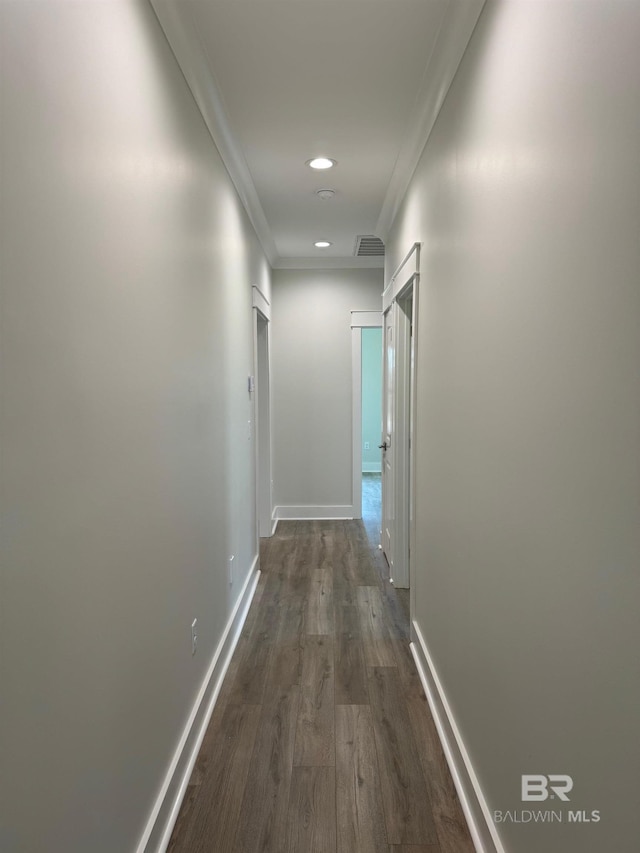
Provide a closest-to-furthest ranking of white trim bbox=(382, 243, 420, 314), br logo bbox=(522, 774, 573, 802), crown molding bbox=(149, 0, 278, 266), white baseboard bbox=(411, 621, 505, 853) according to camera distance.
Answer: br logo bbox=(522, 774, 573, 802) < white baseboard bbox=(411, 621, 505, 853) < crown molding bbox=(149, 0, 278, 266) < white trim bbox=(382, 243, 420, 314)

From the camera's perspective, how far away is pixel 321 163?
10.3 ft

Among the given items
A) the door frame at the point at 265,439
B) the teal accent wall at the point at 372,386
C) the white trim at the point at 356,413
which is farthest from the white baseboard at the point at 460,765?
→ the teal accent wall at the point at 372,386

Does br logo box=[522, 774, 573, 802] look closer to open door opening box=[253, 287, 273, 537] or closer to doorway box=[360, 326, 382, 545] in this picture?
open door opening box=[253, 287, 273, 537]

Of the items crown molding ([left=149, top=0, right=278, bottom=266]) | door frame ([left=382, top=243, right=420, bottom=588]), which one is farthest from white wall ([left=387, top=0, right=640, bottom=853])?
door frame ([left=382, top=243, right=420, bottom=588])

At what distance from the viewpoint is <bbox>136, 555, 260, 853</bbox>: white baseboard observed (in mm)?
1645

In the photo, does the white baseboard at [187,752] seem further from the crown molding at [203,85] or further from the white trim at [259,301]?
the crown molding at [203,85]

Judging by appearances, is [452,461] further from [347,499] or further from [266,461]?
[347,499]

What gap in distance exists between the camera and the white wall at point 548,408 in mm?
899

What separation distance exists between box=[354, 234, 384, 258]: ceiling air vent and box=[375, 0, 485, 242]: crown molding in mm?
1334

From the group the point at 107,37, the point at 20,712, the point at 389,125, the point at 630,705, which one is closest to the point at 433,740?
the point at 630,705

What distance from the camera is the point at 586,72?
3.29ft

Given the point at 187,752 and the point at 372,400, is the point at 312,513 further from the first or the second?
the point at 187,752

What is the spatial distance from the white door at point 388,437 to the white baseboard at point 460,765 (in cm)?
150

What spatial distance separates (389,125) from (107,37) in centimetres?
168
